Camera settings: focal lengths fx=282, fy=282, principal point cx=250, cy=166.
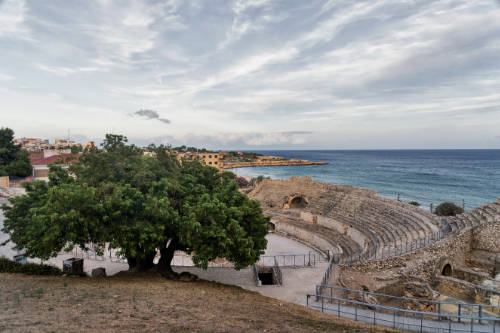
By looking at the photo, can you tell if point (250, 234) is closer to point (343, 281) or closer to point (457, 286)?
point (343, 281)

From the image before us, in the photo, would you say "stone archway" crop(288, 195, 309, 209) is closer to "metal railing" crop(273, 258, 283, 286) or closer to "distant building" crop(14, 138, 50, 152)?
"metal railing" crop(273, 258, 283, 286)

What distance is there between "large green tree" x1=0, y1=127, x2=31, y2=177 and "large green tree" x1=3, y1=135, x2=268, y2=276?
3997cm

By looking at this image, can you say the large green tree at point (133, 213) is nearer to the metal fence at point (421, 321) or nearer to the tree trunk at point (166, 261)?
the tree trunk at point (166, 261)

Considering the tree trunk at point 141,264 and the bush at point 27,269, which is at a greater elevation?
the bush at point 27,269

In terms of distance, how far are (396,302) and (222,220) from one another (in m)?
10.2

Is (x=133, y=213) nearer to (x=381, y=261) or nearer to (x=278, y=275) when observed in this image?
(x=278, y=275)

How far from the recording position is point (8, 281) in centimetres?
1178

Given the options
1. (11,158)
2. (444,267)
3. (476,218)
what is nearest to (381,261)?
(444,267)

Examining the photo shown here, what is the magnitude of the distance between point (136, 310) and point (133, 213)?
5.16 metres

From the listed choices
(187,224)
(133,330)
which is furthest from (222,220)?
(133,330)

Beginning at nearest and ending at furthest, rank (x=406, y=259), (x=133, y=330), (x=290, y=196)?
(x=133, y=330), (x=406, y=259), (x=290, y=196)

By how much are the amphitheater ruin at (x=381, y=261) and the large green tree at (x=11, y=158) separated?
4300cm

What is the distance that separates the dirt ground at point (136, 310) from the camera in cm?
798

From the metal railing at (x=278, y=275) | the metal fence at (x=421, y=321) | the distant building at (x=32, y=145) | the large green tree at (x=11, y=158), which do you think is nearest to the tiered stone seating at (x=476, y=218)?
the metal fence at (x=421, y=321)
